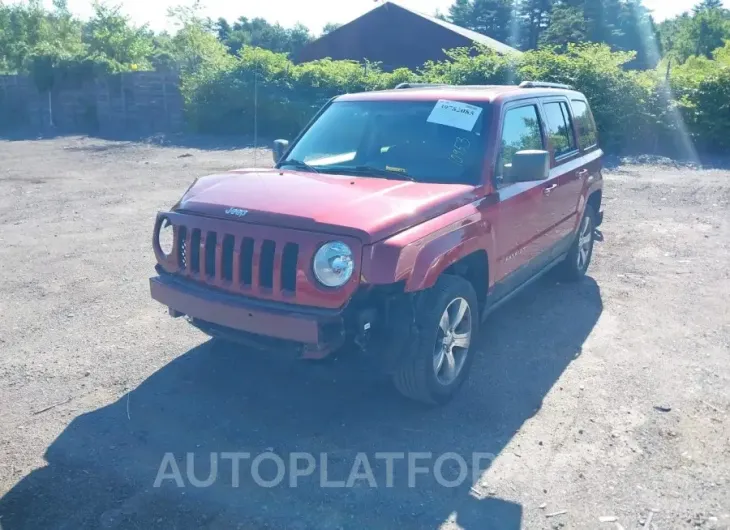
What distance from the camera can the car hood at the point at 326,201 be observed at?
3760 mm

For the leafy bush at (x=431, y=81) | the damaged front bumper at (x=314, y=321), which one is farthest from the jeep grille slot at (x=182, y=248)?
the leafy bush at (x=431, y=81)

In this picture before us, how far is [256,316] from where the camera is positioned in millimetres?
3783

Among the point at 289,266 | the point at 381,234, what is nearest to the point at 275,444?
the point at 289,266

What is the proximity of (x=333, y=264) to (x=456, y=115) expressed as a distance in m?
1.80

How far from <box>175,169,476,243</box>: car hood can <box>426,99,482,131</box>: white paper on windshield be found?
1.86 ft

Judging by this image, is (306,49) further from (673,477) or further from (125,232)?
(673,477)

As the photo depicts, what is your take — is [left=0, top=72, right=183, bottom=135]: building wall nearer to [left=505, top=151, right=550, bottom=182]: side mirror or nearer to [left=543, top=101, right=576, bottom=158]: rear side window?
[left=543, top=101, right=576, bottom=158]: rear side window

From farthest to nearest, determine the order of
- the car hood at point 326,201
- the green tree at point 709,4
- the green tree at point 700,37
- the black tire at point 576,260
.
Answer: the green tree at point 709,4, the green tree at point 700,37, the black tire at point 576,260, the car hood at point 326,201

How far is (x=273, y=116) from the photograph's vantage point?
69.2ft

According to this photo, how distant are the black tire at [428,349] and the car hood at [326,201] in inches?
17.7

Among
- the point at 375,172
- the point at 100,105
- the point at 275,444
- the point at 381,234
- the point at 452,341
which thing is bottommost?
the point at 275,444

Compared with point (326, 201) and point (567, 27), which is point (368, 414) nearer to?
point (326, 201)

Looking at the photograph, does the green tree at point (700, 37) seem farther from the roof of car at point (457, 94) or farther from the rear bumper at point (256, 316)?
the rear bumper at point (256, 316)

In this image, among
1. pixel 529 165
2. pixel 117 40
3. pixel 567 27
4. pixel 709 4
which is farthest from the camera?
pixel 709 4
